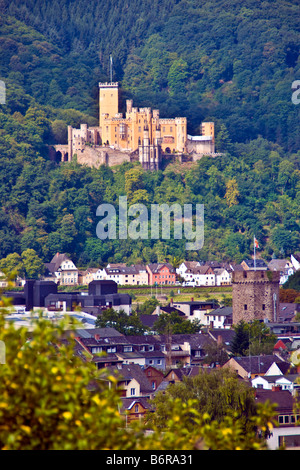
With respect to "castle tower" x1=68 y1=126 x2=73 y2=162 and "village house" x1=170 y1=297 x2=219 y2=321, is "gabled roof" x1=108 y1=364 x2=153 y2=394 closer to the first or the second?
"village house" x1=170 y1=297 x2=219 y2=321

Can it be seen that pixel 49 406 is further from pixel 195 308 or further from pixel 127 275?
pixel 127 275

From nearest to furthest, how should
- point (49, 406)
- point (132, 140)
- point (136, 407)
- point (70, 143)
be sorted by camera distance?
1. point (49, 406)
2. point (136, 407)
3. point (132, 140)
4. point (70, 143)

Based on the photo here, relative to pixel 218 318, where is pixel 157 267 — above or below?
above

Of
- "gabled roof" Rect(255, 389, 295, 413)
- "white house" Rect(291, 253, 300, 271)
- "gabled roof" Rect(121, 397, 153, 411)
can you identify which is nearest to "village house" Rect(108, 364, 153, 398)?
"gabled roof" Rect(121, 397, 153, 411)

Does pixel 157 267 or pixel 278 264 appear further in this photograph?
pixel 278 264

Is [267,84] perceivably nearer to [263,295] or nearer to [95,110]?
[95,110]

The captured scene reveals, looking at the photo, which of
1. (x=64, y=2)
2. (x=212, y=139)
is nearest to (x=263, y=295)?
(x=212, y=139)

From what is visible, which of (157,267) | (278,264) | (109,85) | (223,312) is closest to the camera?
(223,312)

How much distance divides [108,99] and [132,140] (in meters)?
8.55

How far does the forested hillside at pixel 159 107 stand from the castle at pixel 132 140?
125cm

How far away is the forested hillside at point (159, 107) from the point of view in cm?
9950

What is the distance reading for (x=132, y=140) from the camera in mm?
101625

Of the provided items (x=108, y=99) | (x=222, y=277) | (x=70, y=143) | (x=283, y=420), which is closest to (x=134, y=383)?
(x=283, y=420)

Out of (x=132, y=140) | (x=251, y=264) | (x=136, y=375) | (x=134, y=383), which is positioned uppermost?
(x=132, y=140)
